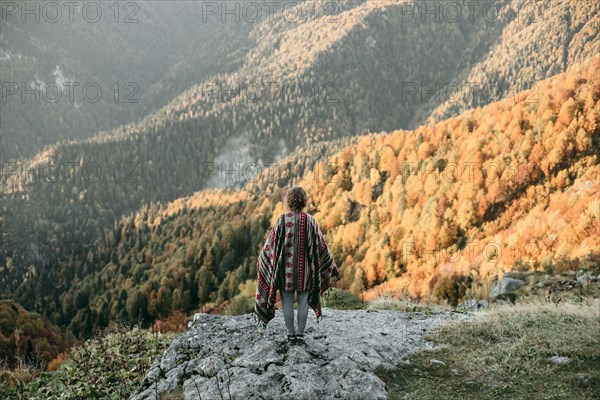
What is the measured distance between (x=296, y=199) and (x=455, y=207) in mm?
30253

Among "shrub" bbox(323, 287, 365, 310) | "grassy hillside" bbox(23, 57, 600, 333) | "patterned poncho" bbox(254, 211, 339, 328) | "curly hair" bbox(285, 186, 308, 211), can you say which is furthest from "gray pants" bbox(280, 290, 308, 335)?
"grassy hillside" bbox(23, 57, 600, 333)

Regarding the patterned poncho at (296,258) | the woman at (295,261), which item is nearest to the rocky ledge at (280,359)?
the woman at (295,261)

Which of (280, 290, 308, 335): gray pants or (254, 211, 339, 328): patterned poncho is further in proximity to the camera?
(280, 290, 308, 335): gray pants

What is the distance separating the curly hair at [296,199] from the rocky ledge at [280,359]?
2.40 m

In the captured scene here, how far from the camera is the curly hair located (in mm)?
7438

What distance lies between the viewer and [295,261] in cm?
750

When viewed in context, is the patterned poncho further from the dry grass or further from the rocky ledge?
the dry grass

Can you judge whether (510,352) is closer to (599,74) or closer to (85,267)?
(599,74)

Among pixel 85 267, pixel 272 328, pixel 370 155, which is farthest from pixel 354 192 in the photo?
pixel 85 267

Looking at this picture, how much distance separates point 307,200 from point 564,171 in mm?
27336

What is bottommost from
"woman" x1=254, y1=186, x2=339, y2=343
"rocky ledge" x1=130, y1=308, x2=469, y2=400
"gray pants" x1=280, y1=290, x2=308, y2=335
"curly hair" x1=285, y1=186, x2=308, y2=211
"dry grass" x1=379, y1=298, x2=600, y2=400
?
"dry grass" x1=379, y1=298, x2=600, y2=400

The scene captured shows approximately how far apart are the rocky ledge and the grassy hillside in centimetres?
896

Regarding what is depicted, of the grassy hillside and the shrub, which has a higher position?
the grassy hillside

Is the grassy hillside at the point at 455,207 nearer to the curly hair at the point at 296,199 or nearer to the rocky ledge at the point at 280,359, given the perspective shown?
the rocky ledge at the point at 280,359
